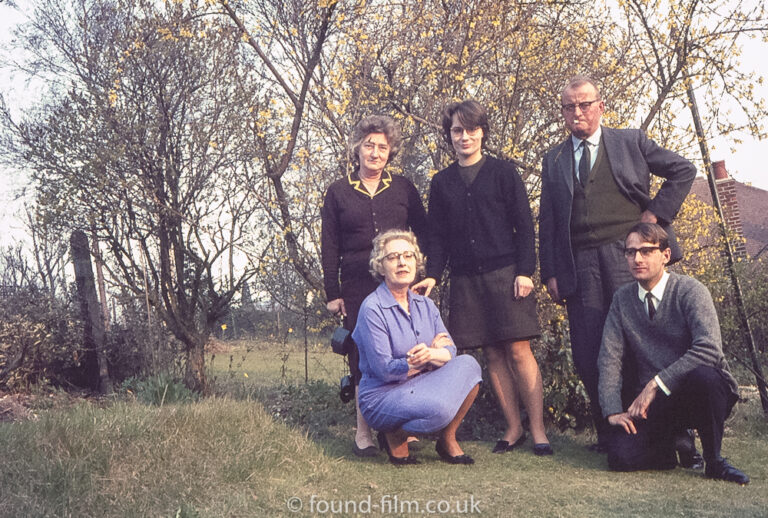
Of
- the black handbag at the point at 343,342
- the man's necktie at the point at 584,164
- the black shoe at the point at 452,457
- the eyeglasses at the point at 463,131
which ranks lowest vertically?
the black shoe at the point at 452,457

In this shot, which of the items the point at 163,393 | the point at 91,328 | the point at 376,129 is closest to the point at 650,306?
the point at 376,129

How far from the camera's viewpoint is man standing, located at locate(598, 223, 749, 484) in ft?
10.6

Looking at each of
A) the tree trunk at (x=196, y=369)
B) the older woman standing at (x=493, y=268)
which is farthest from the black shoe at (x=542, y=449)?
the tree trunk at (x=196, y=369)

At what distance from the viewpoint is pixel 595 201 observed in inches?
146

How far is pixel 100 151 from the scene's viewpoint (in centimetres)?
606

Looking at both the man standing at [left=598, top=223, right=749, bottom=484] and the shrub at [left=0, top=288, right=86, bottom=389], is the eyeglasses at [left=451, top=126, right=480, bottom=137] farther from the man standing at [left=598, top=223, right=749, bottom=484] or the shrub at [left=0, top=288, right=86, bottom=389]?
the shrub at [left=0, top=288, right=86, bottom=389]

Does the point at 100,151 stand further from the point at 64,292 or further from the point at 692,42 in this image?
the point at 692,42

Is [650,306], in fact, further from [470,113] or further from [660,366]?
[470,113]

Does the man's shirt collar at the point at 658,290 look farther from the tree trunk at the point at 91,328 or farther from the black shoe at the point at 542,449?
the tree trunk at the point at 91,328

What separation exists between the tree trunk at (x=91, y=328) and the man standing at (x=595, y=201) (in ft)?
16.1


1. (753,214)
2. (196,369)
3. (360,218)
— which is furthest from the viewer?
(753,214)

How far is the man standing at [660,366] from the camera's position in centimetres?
322

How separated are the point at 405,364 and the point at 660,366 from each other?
122cm

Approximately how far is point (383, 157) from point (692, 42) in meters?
2.42
